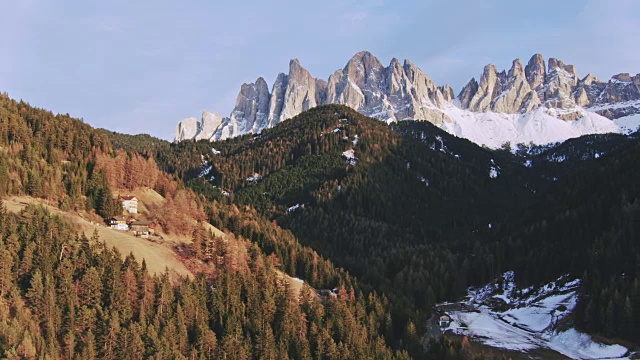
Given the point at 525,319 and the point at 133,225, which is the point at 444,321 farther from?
the point at 133,225

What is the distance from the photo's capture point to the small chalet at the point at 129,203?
13562 centimetres

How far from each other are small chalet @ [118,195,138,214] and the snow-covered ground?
256ft

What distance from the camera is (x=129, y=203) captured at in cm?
13650

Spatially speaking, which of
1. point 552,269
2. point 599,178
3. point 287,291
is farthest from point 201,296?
point 599,178

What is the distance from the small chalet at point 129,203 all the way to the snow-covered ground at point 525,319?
7817 centimetres

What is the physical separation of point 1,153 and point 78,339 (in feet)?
191

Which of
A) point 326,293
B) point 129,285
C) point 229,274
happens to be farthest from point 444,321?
point 129,285

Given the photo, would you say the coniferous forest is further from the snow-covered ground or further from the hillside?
the snow-covered ground

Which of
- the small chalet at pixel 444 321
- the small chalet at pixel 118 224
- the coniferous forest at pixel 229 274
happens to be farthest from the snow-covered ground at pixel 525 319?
the small chalet at pixel 118 224

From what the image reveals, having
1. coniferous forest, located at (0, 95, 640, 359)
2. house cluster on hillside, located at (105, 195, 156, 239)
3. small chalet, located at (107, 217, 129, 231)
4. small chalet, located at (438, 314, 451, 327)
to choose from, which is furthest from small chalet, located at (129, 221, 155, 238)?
small chalet, located at (438, 314, 451, 327)

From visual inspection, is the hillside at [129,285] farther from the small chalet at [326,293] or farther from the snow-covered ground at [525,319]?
the snow-covered ground at [525,319]

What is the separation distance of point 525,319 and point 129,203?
318ft

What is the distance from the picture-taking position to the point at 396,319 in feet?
398

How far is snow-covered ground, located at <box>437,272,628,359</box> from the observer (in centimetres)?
11769
